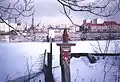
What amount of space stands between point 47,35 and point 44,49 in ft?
0.42

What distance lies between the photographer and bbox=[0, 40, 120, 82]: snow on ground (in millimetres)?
2445

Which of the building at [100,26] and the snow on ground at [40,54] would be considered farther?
the building at [100,26]

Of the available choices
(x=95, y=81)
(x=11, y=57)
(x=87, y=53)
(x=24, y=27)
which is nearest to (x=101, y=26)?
(x=87, y=53)

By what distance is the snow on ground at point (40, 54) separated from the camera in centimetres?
245

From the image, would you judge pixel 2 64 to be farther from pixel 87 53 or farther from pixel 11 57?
pixel 87 53

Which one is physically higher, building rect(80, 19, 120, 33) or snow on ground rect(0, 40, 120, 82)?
building rect(80, 19, 120, 33)

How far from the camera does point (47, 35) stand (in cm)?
251

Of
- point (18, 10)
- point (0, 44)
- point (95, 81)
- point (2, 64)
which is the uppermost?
point (18, 10)

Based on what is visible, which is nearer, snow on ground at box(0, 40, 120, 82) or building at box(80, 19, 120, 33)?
snow on ground at box(0, 40, 120, 82)

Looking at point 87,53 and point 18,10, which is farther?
point 87,53

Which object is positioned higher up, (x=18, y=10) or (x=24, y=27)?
(x=18, y=10)

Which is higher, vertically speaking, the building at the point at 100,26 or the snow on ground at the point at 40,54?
the building at the point at 100,26

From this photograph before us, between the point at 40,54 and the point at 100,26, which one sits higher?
the point at 100,26

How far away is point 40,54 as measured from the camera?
2.51m
